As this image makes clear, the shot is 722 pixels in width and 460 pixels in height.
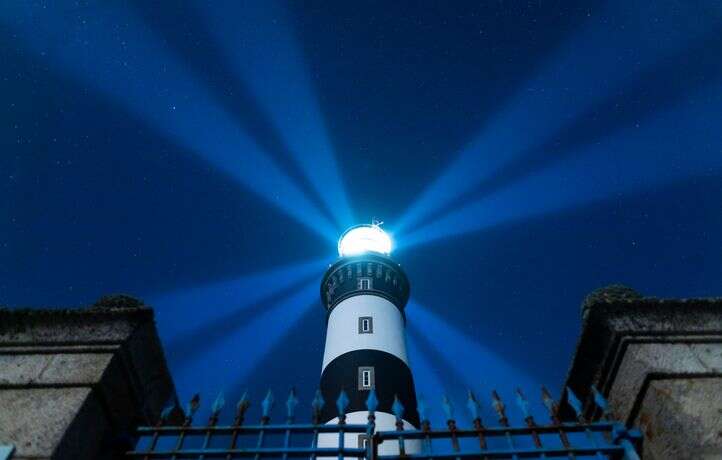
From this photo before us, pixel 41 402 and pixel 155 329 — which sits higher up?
pixel 155 329

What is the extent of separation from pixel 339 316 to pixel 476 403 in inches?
656

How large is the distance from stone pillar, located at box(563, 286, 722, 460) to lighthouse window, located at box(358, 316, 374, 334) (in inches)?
576

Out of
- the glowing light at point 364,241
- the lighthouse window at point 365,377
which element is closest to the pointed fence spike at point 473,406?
the lighthouse window at point 365,377

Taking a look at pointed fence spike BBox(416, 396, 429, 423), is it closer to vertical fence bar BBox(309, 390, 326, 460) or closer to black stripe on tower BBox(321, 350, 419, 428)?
vertical fence bar BBox(309, 390, 326, 460)

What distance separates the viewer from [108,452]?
12.4 ft

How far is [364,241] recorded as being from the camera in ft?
80.7

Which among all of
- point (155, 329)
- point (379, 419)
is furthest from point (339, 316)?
point (155, 329)

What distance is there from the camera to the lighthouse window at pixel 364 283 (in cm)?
2131

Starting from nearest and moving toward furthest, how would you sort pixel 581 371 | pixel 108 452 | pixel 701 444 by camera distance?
pixel 701 444
pixel 108 452
pixel 581 371

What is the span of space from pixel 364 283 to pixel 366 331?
10.2 feet

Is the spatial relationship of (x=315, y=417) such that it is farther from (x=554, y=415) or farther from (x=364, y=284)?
(x=364, y=284)

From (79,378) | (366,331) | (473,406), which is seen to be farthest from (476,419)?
(366,331)

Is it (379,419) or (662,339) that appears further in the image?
(379,419)

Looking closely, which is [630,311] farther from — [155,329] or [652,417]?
[155,329]
